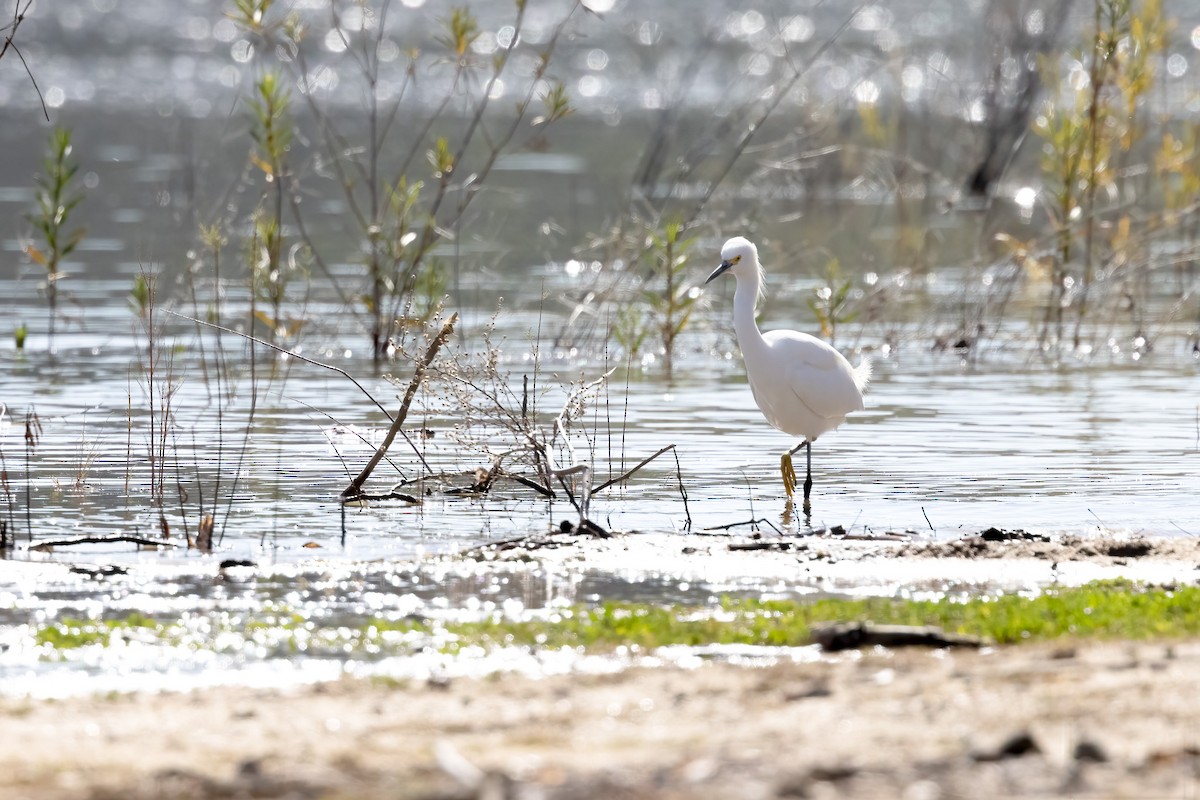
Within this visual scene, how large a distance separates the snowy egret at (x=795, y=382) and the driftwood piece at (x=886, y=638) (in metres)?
3.86

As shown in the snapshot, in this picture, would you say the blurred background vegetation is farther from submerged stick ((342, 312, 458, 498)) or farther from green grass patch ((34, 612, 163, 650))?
green grass patch ((34, 612, 163, 650))

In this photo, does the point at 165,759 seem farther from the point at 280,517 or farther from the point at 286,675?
the point at 280,517

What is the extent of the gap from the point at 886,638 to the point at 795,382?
4167 millimetres

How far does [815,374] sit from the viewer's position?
10.8 m

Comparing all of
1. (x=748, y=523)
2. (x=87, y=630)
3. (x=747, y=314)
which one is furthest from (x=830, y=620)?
(x=747, y=314)

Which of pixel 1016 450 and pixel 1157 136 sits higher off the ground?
pixel 1157 136

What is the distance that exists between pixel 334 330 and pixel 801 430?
8081 millimetres

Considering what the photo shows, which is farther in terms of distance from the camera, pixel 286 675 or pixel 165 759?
pixel 286 675

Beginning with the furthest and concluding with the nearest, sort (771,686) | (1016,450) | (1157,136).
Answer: (1157,136) < (1016,450) < (771,686)

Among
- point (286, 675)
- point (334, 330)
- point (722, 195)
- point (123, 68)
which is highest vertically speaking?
point (123, 68)

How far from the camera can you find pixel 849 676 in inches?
239

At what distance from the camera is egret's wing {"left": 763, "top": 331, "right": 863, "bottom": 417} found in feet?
35.3

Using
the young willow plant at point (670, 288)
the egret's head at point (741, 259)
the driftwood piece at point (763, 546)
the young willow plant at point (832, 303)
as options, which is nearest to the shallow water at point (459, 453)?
the young willow plant at point (670, 288)

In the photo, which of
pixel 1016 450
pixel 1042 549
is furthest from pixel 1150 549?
pixel 1016 450
